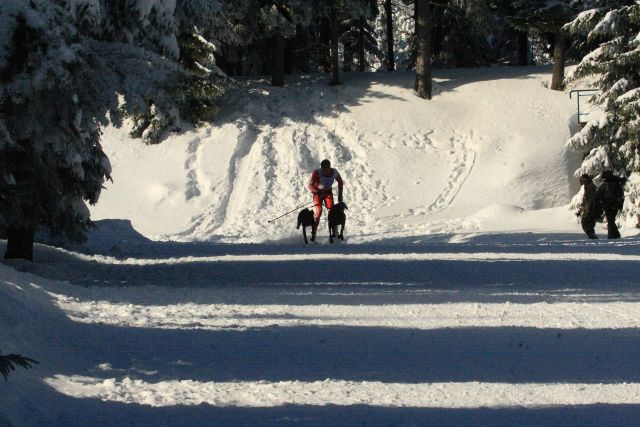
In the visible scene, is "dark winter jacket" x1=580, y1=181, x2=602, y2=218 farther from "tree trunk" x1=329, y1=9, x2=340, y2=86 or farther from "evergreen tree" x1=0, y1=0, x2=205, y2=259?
"tree trunk" x1=329, y1=9, x2=340, y2=86

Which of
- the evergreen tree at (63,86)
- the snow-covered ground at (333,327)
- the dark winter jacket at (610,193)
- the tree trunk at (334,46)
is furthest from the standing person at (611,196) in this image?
the tree trunk at (334,46)

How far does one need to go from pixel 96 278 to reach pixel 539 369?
7619 millimetres

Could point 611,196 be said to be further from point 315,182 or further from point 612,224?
point 315,182

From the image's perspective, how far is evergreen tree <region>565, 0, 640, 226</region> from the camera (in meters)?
25.9

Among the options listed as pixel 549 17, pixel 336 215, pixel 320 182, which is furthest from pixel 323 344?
pixel 549 17

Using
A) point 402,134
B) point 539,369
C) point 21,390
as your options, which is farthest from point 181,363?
point 402,134

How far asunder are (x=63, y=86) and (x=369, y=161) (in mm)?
24219

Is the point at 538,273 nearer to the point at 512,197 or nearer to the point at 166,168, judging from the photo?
the point at 512,197

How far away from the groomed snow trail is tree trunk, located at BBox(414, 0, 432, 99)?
23.4m

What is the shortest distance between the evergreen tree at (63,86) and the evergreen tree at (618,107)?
16053mm

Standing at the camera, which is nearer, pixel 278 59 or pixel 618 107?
pixel 618 107

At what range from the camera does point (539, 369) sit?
24.3 feet

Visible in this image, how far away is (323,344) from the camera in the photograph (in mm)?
8406

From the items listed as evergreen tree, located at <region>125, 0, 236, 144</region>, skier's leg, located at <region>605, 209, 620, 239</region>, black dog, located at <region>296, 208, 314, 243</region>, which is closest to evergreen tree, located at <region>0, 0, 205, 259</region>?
black dog, located at <region>296, 208, 314, 243</region>
